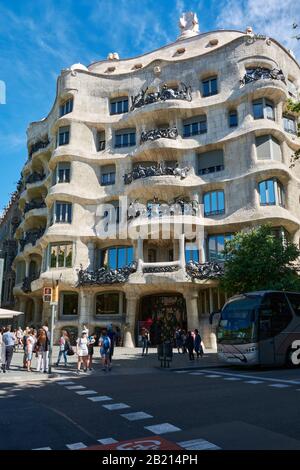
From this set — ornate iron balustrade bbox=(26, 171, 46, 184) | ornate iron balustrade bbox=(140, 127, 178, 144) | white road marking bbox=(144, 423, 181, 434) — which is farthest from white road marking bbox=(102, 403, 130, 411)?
ornate iron balustrade bbox=(26, 171, 46, 184)

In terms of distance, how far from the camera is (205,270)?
2631 cm

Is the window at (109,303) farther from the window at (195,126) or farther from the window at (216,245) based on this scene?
the window at (195,126)

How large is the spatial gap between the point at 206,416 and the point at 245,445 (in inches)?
74.5

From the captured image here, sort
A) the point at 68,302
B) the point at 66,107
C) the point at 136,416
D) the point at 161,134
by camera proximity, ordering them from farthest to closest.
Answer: the point at 66,107 → the point at 68,302 → the point at 161,134 → the point at 136,416

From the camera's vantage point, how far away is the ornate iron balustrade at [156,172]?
2891cm

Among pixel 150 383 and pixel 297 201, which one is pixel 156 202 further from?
pixel 150 383

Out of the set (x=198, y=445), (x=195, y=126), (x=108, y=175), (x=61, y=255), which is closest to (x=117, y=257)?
(x=61, y=255)

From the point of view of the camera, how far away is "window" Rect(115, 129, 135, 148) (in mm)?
32625

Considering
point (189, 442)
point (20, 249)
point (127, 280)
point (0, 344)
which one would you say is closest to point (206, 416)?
point (189, 442)

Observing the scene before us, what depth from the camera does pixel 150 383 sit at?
1219cm

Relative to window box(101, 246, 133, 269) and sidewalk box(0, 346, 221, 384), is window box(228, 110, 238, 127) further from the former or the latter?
sidewalk box(0, 346, 221, 384)

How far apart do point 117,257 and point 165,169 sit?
787 centimetres

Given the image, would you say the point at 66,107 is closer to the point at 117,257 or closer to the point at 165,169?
the point at 165,169

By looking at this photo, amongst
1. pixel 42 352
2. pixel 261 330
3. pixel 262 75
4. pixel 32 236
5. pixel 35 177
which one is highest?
pixel 262 75
